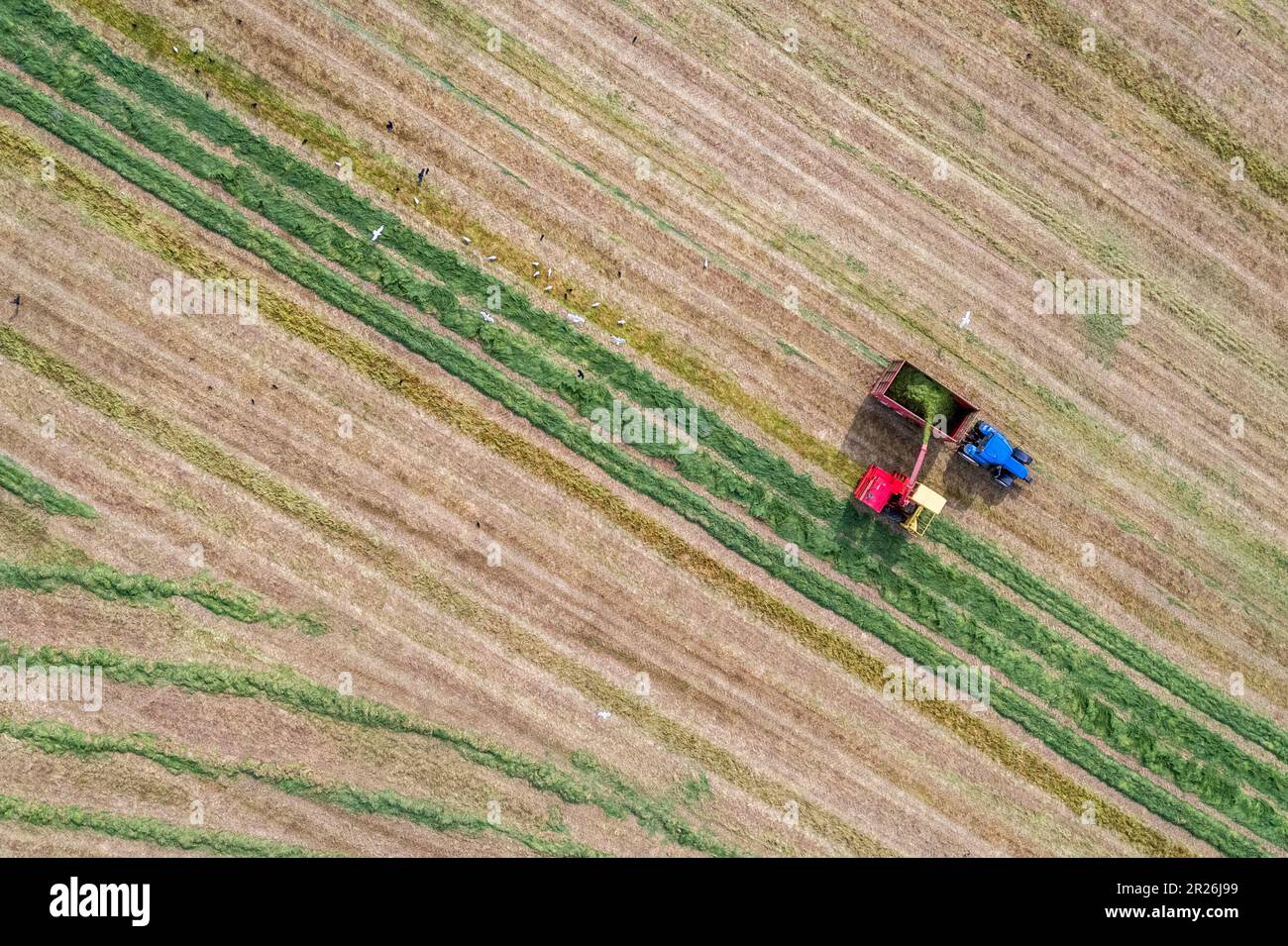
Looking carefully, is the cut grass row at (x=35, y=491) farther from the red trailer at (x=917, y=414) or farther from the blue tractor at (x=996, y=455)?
the blue tractor at (x=996, y=455)

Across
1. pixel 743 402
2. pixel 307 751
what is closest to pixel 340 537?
pixel 307 751

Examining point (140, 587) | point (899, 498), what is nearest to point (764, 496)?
point (899, 498)

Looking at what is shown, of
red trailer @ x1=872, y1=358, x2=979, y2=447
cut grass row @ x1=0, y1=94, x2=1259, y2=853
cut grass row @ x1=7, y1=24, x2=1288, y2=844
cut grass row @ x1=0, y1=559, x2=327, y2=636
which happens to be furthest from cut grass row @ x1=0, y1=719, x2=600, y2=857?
red trailer @ x1=872, y1=358, x2=979, y2=447

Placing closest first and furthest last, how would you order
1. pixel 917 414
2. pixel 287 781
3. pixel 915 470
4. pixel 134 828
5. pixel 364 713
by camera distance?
pixel 134 828, pixel 287 781, pixel 364 713, pixel 915 470, pixel 917 414

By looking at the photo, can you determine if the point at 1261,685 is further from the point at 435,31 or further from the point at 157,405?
the point at 157,405

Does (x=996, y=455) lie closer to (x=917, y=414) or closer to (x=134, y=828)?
(x=917, y=414)

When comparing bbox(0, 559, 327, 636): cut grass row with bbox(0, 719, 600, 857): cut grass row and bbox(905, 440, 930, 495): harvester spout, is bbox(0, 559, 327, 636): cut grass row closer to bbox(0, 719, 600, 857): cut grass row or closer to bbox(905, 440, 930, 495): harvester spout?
bbox(0, 719, 600, 857): cut grass row
